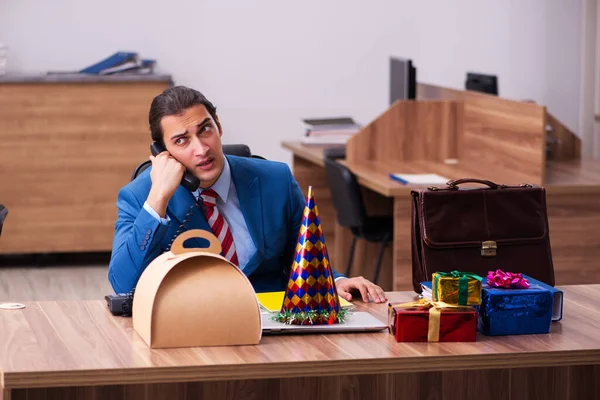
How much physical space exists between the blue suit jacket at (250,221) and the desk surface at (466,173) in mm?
1639

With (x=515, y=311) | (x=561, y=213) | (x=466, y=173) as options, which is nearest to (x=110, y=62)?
(x=466, y=173)

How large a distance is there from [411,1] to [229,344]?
538cm

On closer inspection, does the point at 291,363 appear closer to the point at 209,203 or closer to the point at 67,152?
the point at 209,203

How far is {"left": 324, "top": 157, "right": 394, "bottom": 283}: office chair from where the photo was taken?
4.93m

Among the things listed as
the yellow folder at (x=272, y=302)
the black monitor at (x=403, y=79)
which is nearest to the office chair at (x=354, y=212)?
the black monitor at (x=403, y=79)

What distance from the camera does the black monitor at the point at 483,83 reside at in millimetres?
6031

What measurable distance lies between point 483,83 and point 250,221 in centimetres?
361

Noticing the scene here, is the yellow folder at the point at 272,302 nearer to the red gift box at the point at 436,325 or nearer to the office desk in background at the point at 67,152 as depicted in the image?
the red gift box at the point at 436,325

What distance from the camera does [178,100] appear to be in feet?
9.13

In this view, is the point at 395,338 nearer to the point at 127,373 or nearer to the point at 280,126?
the point at 127,373

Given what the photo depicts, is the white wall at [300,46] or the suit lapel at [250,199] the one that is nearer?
the suit lapel at [250,199]

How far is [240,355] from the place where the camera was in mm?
2074

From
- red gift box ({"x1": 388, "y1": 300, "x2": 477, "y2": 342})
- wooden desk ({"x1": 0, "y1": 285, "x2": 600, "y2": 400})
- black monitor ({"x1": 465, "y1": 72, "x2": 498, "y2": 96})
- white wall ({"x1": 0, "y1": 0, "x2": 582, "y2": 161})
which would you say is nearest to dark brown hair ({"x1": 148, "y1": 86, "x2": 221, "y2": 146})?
wooden desk ({"x1": 0, "y1": 285, "x2": 600, "y2": 400})

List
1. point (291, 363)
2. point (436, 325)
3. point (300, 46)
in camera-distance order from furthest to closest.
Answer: point (300, 46), point (436, 325), point (291, 363)
